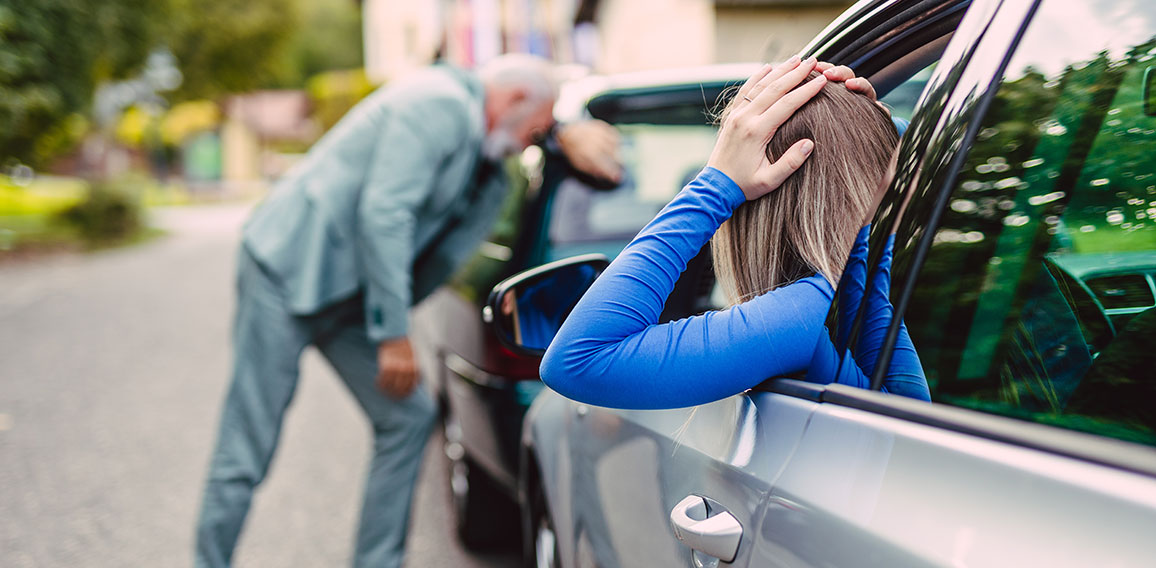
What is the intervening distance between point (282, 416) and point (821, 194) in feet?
7.20

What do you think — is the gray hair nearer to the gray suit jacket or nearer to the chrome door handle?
the gray suit jacket

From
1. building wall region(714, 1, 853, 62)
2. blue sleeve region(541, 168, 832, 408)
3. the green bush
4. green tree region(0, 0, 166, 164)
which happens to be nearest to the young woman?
blue sleeve region(541, 168, 832, 408)

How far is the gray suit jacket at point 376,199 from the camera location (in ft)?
9.55

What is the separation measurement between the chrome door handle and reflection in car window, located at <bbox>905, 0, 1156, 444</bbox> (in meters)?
0.33

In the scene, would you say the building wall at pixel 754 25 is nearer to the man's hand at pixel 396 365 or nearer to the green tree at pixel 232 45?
the man's hand at pixel 396 365

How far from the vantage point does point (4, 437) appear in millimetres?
5645

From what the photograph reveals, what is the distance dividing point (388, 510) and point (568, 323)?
6.30 feet

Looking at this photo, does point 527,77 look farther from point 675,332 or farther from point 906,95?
point 675,332

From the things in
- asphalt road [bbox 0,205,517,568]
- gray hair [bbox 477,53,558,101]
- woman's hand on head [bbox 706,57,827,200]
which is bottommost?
asphalt road [bbox 0,205,517,568]

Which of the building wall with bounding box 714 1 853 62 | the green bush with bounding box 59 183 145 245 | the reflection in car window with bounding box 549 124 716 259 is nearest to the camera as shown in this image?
the reflection in car window with bounding box 549 124 716 259

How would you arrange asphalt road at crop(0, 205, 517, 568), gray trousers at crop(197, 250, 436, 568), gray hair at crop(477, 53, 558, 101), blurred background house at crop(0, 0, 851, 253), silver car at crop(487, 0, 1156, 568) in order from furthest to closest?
blurred background house at crop(0, 0, 851, 253)
asphalt road at crop(0, 205, 517, 568)
gray hair at crop(477, 53, 558, 101)
gray trousers at crop(197, 250, 436, 568)
silver car at crop(487, 0, 1156, 568)

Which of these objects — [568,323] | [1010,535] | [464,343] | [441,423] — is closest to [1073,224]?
[1010,535]

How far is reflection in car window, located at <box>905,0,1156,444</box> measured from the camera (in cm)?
116

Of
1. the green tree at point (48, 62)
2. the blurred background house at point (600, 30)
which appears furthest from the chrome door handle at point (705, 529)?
the green tree at point (48, 62)
